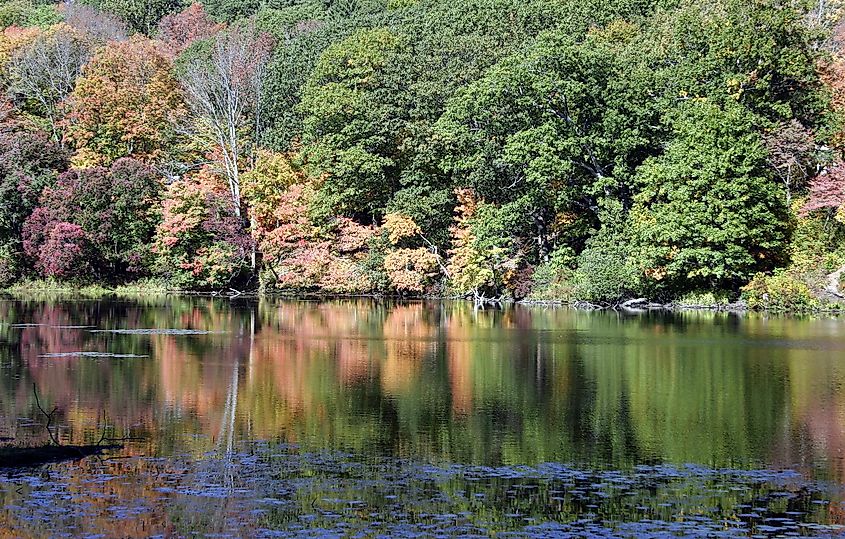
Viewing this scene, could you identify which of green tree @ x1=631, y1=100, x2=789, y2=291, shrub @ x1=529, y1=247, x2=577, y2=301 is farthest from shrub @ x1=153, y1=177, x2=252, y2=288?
green tree @ x1=631, y1=100, x2=789, y2=291

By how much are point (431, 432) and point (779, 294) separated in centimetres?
3076

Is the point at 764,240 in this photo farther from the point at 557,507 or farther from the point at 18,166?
the point at 18,166

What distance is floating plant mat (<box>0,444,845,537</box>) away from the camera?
41.5 feet

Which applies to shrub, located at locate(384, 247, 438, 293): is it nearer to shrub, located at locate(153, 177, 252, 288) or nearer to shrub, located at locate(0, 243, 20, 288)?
shrub, located at locate(153, 177, 252, 288)

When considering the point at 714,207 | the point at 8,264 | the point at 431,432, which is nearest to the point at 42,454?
the point at 431,432

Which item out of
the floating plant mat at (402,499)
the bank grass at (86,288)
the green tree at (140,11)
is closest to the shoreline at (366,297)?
the bank grass at (86,288)

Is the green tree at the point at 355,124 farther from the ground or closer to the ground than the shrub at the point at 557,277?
farther from the ground

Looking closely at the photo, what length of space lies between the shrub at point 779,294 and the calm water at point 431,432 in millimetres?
10437

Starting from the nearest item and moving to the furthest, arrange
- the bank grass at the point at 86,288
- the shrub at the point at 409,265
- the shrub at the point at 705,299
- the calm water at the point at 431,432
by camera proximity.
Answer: the calm water at the point at 431,432
the shrub at the point at 705,299
the shrub at the point at 409,265
the bank grass at the point at 86,288

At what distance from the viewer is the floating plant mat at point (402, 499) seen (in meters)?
12.7

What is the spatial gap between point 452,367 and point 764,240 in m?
24.4

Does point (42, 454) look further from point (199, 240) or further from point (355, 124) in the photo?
point (199, 240)

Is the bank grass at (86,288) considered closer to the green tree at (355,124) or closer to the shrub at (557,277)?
the green tree at (355,124)

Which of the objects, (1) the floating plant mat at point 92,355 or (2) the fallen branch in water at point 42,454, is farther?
(1) the floating plant mat at point 92,355
